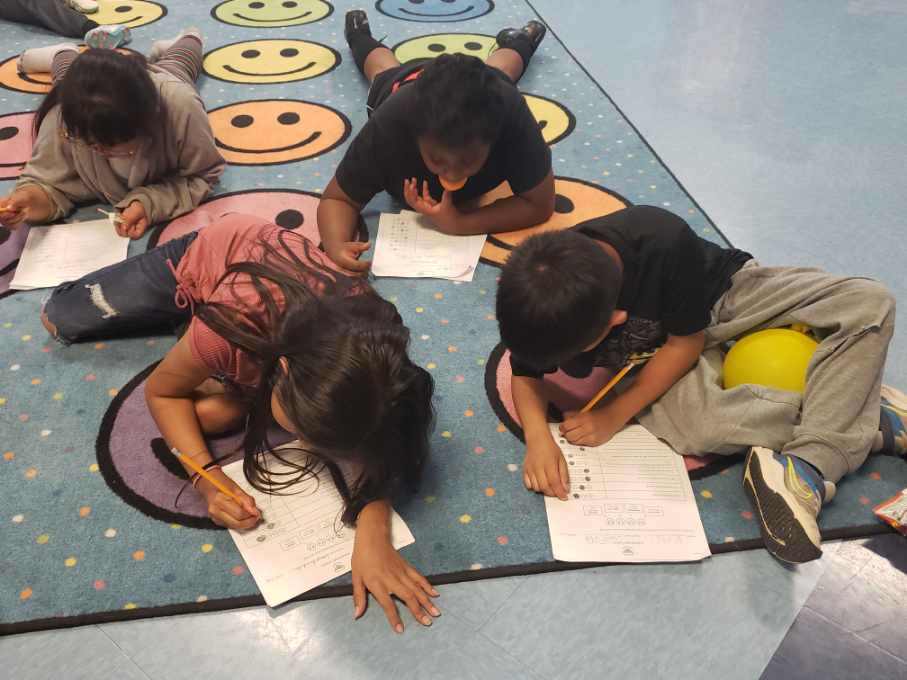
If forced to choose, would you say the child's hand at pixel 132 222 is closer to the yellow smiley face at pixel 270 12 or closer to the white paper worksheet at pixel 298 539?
the white paper worksheet at pixel 298 539

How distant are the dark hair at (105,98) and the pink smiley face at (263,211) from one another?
0.63ft

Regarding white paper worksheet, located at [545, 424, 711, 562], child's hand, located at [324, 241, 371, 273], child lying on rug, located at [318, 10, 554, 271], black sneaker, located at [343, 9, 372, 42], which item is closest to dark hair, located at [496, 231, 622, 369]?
white paper worksheet, located at [545, 424, 711, 562]

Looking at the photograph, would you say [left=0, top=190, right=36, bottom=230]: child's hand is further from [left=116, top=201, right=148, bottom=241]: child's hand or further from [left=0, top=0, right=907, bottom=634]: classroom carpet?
[left=116, top=201, right=148, bottom=241]: child's hand


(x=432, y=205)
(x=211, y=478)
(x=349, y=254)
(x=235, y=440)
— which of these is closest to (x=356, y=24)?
(x=432, y=205)

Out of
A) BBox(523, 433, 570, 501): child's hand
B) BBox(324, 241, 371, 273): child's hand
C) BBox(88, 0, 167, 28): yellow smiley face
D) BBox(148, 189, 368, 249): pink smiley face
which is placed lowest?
BBox(88, 0, 167, 28): yellow smiley face

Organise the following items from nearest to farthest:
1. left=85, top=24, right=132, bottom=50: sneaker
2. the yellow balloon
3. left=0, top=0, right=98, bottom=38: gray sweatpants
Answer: the yellow balloon, left=85, top=24, right=132, bottom=50: sneaker, left=0, top=0, right=98, bottom=38: gray sweatpants

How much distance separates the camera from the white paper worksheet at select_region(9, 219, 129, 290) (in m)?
1.20

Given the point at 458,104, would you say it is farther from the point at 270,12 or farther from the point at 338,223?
the point at 270,12

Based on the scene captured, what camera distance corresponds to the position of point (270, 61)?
1.88 metres

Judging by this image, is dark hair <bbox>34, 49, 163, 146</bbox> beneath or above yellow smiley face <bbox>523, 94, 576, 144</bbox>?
above

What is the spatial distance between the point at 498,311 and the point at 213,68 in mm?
1469

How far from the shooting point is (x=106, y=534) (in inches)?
33.1

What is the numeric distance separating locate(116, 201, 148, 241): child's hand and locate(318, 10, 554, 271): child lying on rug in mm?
340

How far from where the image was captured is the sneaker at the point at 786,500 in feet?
2.63
